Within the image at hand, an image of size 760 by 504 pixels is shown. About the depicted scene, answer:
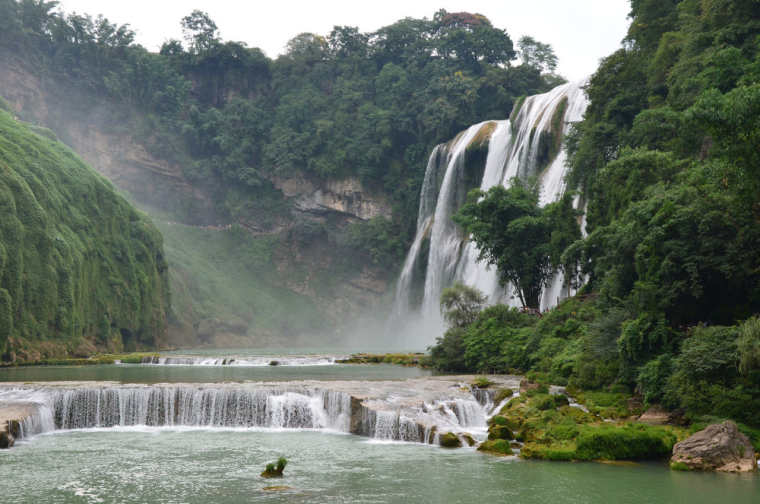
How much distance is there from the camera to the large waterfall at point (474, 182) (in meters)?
45.2

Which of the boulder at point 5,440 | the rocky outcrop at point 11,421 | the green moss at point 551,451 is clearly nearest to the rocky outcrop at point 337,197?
the rocky outcrop at point 11,421

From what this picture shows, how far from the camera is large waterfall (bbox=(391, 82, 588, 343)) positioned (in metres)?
45.2

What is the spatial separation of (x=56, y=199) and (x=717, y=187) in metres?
42.0

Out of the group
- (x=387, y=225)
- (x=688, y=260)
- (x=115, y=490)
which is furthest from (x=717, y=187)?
(x=387, y=225)

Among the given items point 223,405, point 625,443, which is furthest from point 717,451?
point 223,405

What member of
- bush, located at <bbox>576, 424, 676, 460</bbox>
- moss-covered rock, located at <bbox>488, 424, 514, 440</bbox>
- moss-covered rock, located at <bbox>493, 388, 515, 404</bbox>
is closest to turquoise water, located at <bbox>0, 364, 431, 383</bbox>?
moss-covered rock, located at <bbox>493, 388, 515, 404</bbox>

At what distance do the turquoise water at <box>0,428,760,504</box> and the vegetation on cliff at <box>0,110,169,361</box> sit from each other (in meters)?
24.3

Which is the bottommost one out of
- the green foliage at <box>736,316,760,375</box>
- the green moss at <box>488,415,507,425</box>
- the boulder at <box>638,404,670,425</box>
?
the green moss at <box>488,415,507,425</box>

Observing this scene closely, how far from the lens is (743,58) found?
25438 mm

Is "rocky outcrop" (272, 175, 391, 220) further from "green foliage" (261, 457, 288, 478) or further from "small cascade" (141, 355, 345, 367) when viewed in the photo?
"green foliage" (261, 457, 288, 478)

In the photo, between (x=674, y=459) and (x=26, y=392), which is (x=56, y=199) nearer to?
(x=26, y=392)

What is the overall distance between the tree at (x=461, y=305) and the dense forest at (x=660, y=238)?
80 millimetres

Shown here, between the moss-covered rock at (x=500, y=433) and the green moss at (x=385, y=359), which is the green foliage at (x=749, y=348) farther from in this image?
the green moss at (x=385, y=359)

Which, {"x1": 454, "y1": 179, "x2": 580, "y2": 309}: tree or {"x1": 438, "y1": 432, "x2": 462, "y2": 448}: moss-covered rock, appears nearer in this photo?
{"x1": 438, "y1": 432, "x2": 462, "y2": 448}: moss-covered rock
